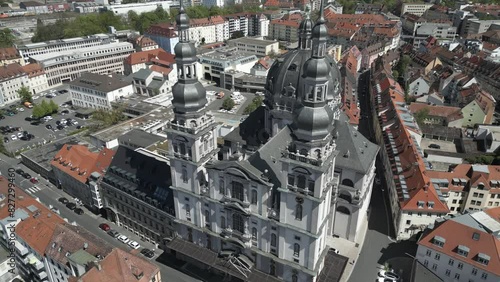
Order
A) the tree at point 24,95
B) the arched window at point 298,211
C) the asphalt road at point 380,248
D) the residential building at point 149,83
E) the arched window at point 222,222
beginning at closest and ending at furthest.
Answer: the arched window at point 298,211
the arched window at point 222,222
the asphalt road at point 380,248
the residential building at point 149,83
the tree at point 24,95

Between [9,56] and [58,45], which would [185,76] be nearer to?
[9,56]

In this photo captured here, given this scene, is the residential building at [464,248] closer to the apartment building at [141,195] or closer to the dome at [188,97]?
the dome at [188,97]

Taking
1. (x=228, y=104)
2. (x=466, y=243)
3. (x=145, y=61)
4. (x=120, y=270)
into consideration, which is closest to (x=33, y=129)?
(x=145, y=61)

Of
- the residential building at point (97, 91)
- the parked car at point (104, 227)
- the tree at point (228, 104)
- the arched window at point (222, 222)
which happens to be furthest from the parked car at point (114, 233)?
the tree at point (228, 104)

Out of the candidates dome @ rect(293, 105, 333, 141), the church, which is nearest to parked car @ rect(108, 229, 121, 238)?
the church

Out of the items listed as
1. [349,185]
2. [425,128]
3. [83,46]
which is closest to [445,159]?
[425,128]

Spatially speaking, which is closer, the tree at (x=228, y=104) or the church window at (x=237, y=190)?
the church window at (x=237, y=190)

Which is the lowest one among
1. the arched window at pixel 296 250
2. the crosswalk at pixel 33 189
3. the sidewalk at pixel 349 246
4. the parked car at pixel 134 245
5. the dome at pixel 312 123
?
the parked car at pixel 134 245

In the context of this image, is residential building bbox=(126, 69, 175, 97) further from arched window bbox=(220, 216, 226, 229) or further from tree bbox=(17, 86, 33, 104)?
arched window bbox=(220, 216, 226, 229)
